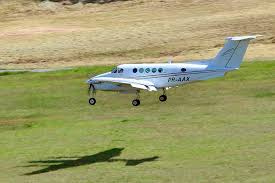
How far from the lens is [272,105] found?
231 feet

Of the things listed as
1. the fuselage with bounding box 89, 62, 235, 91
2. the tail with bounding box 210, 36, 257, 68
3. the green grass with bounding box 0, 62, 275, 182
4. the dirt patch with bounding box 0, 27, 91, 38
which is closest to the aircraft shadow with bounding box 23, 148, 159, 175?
the green grass with bounding box 0, 62, 275, 182

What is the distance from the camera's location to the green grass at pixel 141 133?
52.4 m

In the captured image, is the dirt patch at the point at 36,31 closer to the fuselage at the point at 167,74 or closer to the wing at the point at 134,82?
the fuselage at the point at 167,74

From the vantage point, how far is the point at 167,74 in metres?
55.8

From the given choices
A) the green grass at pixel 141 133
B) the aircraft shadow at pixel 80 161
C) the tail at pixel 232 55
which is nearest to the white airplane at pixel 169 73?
the tail at pixel 232 55

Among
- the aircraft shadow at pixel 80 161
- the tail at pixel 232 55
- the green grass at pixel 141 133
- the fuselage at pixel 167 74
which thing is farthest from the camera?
the tail at pixel 232 55

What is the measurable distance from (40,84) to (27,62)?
16438 mm

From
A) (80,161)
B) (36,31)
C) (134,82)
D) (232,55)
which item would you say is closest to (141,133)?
(80,161)

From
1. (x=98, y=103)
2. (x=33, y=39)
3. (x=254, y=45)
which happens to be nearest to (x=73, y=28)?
(x=33, y=39)

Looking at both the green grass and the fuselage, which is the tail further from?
the green grass

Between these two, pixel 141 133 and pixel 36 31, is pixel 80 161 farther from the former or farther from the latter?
pixel 36 31

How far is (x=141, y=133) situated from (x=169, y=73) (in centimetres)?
856

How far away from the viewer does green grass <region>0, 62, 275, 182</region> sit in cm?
5238

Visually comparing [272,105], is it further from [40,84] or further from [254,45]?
[254,45]
